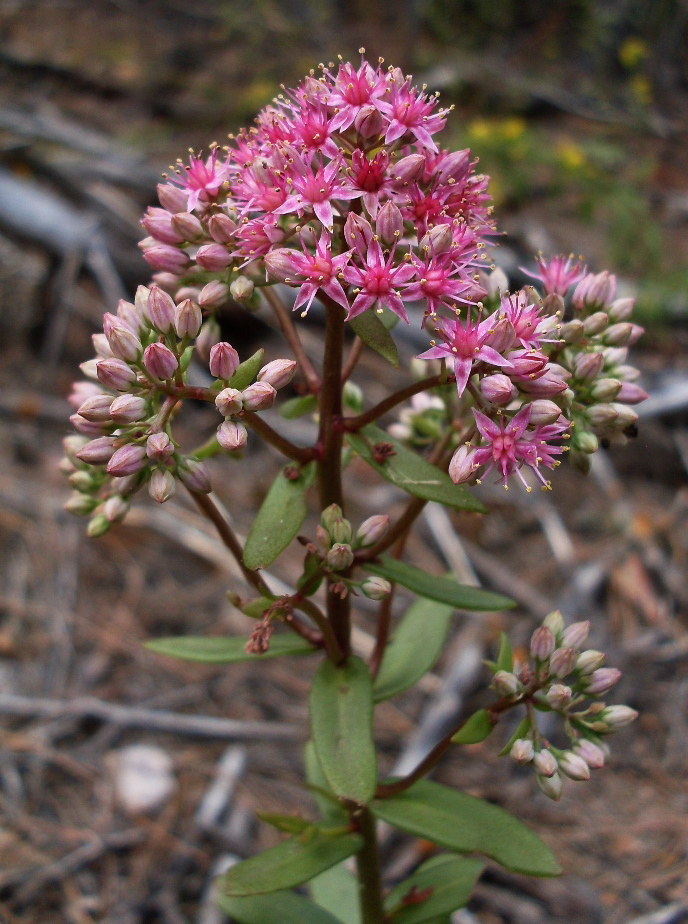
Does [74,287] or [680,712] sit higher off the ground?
[74,287]

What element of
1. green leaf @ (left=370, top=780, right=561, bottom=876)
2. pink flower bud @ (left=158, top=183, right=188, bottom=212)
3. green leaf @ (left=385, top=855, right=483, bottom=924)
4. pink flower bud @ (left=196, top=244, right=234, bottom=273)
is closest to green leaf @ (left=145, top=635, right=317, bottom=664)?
green leaf @ (left=370, top=780, right=561, bottom=876)

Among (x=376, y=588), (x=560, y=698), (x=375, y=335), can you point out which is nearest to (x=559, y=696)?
(x=560, y=698)

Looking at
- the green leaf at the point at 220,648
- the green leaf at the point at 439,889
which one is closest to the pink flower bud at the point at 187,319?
the green leaf at the point at 220,648

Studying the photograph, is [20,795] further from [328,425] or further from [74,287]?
[74,287]

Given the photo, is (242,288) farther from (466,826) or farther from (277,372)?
(466,826)

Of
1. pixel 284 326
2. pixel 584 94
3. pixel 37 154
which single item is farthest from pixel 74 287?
pixel 584 94

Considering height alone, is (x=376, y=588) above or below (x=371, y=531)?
below

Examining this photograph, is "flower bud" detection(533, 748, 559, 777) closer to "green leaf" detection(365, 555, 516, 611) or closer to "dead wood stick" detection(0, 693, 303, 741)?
"green leaf" detection(365, 555, 516, 611)
